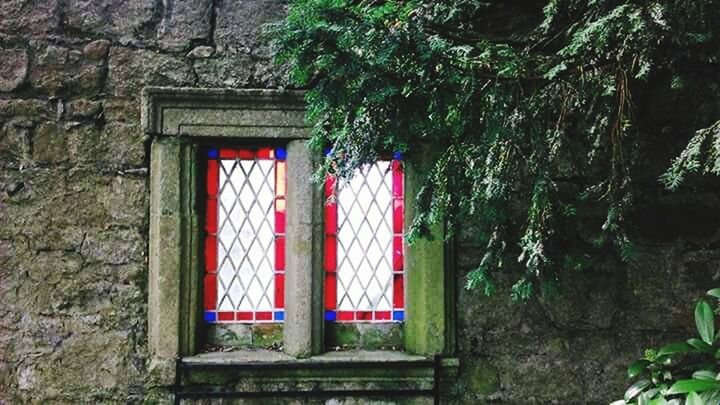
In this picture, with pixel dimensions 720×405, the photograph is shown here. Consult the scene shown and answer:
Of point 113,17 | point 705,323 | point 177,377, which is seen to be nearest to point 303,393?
point 177,377

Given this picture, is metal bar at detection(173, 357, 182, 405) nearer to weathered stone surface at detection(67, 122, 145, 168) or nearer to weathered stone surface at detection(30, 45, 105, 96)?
weathered stone surface at detection(67, 122, 145, 168)

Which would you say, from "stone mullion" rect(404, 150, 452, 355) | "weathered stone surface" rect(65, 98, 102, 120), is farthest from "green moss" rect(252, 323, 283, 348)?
"weathered stone surface" rect(65, 98, 102, 120)

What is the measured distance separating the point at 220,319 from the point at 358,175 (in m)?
0.90

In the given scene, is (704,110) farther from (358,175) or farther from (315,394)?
(315,394)

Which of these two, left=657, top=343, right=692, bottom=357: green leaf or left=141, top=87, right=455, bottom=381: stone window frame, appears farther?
left=141, top=87, right=455, bottom=381: stone window frame

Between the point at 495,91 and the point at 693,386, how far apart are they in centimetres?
113

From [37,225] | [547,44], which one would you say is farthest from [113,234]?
[547,44]

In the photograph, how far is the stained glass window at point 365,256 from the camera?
118 inches

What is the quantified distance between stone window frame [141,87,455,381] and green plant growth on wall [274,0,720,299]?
387 millimetres

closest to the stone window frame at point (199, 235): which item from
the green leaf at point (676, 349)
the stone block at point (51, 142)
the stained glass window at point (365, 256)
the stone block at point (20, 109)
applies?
the stained glass window at point (365, 256)

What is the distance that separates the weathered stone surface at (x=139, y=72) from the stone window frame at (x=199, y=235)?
0.22 ft

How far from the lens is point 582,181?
2896 millimetres

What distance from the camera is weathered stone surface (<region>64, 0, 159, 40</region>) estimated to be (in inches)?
113

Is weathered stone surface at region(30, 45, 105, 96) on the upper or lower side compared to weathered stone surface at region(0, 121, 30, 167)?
upper
